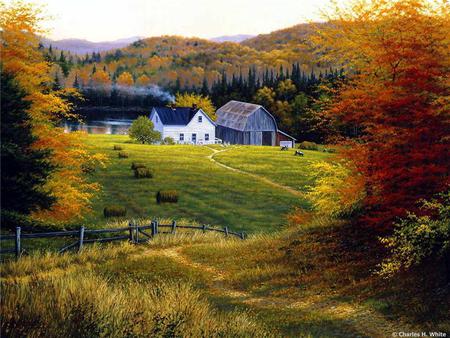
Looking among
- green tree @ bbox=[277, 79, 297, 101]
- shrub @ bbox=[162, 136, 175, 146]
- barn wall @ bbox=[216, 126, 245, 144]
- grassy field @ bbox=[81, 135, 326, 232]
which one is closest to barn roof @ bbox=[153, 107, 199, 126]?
shrub @ bbox=[162, 136, 175, 146]

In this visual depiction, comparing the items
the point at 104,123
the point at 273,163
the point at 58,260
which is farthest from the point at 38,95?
the point at 104,123

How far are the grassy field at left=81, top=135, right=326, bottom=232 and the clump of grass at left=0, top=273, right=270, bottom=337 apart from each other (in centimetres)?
2065

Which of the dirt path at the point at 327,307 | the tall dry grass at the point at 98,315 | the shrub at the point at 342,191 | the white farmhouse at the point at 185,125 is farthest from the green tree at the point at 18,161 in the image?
the white farmhouse at the point at 185,125

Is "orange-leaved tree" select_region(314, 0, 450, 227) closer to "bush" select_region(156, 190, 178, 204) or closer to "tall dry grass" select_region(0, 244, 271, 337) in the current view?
"tall dry grass" select_region(0, 244, 271, 337)

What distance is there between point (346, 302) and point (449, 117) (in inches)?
263

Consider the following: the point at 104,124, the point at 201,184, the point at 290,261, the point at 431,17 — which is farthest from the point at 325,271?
the point at 104,124

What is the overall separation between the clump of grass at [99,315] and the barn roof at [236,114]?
7508 centimetres

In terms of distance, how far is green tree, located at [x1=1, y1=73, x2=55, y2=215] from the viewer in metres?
22.5

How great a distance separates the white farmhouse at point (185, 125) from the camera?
3287 inches

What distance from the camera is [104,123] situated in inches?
4889

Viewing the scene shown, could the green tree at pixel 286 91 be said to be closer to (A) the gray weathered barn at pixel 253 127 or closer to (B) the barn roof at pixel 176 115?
(A) the gray weathered barn at pixel 253 127

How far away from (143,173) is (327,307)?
34.5m

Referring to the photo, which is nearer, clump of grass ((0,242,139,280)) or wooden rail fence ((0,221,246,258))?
clump of grass ((0,242,139,280))

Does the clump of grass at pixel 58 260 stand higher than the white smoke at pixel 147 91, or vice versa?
the white smoke at pixel 147 91
